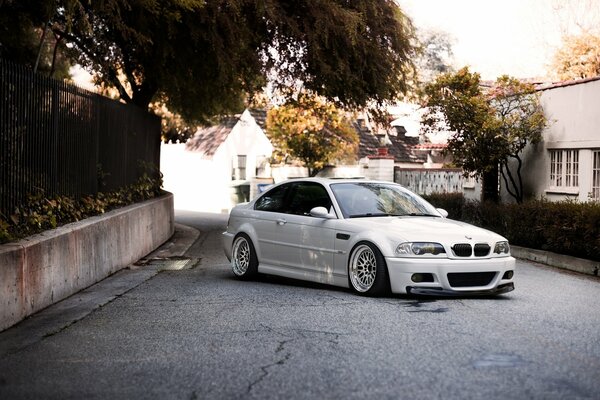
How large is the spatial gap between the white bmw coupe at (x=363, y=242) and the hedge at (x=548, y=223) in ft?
14.0

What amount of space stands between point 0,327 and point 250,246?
4767 mm

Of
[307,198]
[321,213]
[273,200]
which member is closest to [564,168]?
[273,200]

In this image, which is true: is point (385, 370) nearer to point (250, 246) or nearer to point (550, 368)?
point (550, 368)

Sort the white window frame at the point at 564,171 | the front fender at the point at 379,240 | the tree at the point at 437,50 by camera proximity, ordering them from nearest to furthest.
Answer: the front fender at the point at 379,240 < the white window frame at the point at 564,171 < the tree at the point at 437,50

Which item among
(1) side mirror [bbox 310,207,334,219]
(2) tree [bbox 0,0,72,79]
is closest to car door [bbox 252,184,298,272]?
(1) side mirror [bbox 310,207,334,219]

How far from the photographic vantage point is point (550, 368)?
6.52 m

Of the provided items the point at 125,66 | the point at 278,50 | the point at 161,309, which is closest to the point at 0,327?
the point at 161,309

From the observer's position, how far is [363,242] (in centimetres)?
1052

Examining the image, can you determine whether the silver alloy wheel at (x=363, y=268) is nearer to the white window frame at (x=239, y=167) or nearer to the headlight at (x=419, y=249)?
the headlight at (x=419, y=249)

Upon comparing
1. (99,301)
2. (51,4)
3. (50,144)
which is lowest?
(99,301)

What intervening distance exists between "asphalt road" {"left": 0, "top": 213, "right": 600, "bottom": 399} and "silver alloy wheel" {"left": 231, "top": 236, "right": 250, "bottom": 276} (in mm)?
1401

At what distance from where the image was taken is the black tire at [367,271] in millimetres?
10172

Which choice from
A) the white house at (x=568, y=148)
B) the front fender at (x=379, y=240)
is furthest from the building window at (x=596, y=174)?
the front fender at (x=379, y=240)

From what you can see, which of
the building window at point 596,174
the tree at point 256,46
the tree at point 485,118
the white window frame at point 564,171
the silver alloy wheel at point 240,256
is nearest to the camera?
the silver alloy wheel at point 240,256
